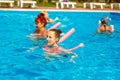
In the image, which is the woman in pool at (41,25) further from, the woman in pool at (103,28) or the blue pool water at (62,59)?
the woman in pool at (103,28)

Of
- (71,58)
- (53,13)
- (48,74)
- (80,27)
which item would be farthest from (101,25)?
(53,13)

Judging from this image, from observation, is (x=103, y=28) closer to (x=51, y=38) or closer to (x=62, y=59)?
(x=62, y=59)

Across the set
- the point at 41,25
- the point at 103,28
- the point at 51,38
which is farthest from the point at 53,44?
the point at 103,28

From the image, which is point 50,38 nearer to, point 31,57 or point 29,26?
point 31,57

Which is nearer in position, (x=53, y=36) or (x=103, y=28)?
(x=53, y=36)

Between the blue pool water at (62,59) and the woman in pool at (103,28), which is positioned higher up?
the woman in pool at (103,28)

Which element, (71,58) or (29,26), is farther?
(29,26)

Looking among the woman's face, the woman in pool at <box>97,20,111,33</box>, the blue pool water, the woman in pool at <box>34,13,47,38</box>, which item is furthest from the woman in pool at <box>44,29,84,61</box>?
the woman in pool at <box>97,20,111,33</box>

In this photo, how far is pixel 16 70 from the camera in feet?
27.3

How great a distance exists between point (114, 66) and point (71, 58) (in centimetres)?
129

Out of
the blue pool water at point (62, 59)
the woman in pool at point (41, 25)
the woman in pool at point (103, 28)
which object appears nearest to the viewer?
the blue pool water at point (62, 59)

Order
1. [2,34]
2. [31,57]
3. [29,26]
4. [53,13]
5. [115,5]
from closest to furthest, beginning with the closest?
[31,57] → [2,34] → [29,26] → [53,13] → [115,5]

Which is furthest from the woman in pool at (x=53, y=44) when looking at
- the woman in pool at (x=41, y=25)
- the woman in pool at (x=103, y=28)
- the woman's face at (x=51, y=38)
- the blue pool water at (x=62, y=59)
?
the woman in pool at (x=103, y=28)

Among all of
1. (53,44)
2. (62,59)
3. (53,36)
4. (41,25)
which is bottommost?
(62,59)
